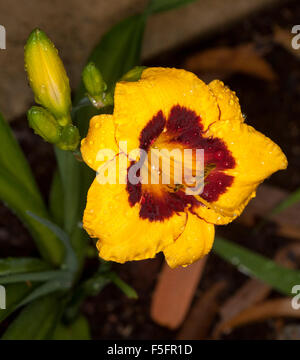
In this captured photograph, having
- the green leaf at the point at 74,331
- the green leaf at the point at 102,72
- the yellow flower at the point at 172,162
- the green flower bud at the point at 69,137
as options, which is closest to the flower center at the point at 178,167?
the yellow flower at the point at 172,162

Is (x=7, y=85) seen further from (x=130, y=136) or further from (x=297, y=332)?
Result: (x=297, y=332)

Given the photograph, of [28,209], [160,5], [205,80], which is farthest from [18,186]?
[205,80]

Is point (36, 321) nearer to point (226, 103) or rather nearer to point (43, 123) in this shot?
point (43, 123)

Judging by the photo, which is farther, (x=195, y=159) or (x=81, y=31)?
(x=81, y=31)

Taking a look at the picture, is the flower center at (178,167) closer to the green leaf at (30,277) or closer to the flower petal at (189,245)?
the flower petal at (189,245)

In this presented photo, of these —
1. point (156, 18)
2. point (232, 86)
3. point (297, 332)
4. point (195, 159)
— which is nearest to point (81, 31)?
point (156, 18)
